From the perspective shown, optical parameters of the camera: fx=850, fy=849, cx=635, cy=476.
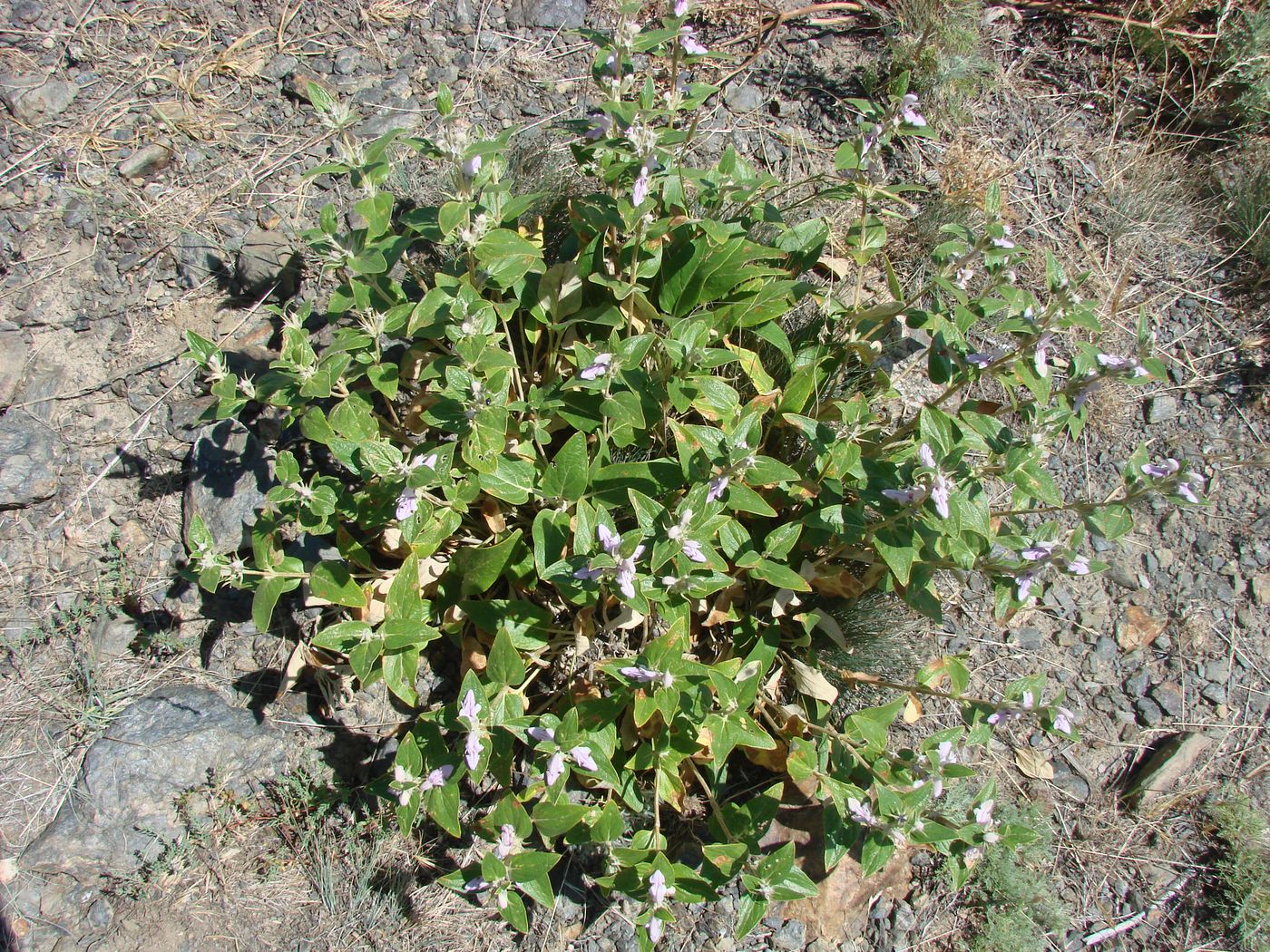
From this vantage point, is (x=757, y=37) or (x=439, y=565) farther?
(x=757, y=37)

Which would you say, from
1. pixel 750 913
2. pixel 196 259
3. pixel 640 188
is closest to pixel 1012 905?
pixel 750 913

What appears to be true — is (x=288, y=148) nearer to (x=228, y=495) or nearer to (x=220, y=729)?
(x=228, y=495)

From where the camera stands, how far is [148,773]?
11.1 feet

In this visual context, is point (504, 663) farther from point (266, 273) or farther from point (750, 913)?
point (266, 273)

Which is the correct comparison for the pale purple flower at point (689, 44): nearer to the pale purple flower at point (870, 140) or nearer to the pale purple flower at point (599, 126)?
the pale purple flower at point (599, 126)

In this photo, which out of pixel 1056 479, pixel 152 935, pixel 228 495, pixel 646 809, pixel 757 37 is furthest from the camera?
pixel 757 37

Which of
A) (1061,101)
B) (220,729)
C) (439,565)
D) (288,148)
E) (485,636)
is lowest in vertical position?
(220,729)

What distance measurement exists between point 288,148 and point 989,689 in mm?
4548

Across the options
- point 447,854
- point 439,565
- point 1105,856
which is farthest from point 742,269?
point 1105,856

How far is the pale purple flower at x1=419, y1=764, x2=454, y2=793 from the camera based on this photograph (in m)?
2.71

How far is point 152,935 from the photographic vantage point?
10.4 ft

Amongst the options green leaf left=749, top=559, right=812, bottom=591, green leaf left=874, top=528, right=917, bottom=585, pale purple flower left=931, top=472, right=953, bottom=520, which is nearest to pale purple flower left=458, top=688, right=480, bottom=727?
green leaf left=749, top=559, right=812, bottom=591

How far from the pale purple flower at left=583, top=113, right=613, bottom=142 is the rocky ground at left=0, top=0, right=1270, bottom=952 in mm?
1761

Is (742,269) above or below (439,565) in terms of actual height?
above
